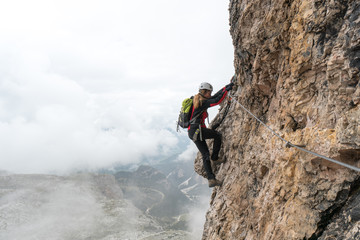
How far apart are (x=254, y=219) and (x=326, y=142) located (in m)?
4.26

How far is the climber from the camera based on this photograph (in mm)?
9305

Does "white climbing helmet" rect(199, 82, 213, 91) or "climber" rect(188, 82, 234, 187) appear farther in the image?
"white climbing helmet" rect(199, 82, 213, 91)

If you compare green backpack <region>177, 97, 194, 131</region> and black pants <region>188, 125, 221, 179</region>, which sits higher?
green backpack <region>177, 97, 194, 131</region>

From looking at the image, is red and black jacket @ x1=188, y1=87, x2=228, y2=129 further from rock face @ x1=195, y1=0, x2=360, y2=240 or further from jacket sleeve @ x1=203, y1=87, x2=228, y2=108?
rock face @ x1=195, y1=0, x2=360, y2=240

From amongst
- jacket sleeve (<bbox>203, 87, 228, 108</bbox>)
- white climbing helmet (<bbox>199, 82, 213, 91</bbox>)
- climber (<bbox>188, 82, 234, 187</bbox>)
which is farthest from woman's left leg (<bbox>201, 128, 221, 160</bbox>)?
white climbing helmet (<bbox>199, 82, 213, 91</bbox>)

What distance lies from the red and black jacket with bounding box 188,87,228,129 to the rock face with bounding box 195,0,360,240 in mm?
899

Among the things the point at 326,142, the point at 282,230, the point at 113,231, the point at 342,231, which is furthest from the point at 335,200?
the point at 113,231

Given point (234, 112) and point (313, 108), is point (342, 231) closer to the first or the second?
point (313, 108)

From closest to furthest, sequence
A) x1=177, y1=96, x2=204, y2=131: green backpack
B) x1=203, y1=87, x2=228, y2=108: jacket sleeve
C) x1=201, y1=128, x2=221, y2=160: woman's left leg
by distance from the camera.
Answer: x1=203, y1=87, x2=228, y2=108: jacket sleeve
x1=177, y1=96, x2=204, y2=131: green backpack
x1=201, y1=128, x2=221, y2=160: woman's left leg

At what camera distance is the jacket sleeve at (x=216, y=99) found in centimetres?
907

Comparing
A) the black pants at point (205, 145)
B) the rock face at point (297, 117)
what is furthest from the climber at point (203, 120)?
the rock face at point (297, 117)

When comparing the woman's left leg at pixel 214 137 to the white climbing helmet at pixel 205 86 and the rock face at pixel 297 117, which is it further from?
the white climbing helmet at pixel 205 86

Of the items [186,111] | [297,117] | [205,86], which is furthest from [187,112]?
[297,117]

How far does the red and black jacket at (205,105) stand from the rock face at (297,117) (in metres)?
0.90
